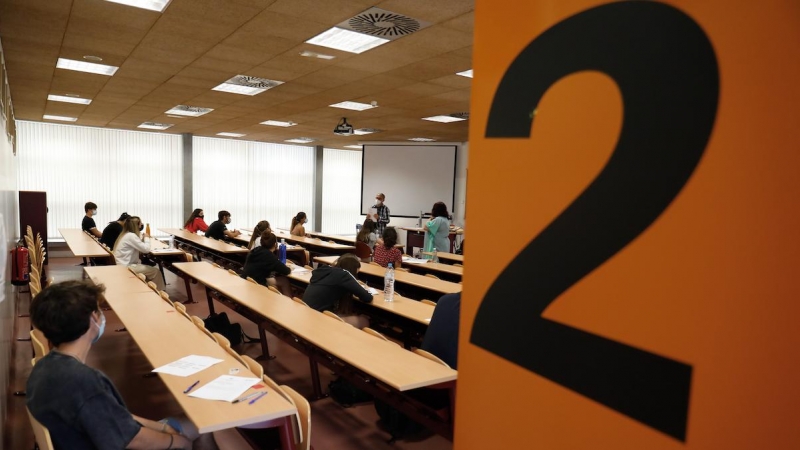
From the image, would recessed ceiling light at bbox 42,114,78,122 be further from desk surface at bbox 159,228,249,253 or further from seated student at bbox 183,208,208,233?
seated student at bbox 183,208,208,233

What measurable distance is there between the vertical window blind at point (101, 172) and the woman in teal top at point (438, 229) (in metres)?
8.57

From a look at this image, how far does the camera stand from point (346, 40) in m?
4.63

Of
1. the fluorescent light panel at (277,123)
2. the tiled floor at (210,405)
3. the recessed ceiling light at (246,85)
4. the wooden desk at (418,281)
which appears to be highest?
the recessed ceiling light at (246,85)

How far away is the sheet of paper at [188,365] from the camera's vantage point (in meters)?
2.51

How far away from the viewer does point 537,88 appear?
1.26m

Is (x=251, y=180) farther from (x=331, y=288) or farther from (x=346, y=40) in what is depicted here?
(x=331, y=288)

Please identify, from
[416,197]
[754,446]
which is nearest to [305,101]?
[416,197]

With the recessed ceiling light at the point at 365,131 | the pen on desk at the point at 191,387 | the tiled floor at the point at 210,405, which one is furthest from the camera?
the recessed ceiling light at the point at 365,131

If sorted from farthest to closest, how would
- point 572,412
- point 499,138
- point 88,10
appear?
point 88,10 → point 499,138 → point 572,412

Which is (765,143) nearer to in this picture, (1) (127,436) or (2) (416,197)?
(1) (127,436)

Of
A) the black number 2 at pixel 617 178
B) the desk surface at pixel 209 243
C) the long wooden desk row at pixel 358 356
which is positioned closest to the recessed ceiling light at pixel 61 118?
the desk surface at pixel 209 243

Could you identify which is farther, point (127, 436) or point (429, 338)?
point (429, 338)

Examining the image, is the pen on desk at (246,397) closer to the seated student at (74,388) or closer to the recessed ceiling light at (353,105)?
the seated student at (74,388)

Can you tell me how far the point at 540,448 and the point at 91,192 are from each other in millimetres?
13640
